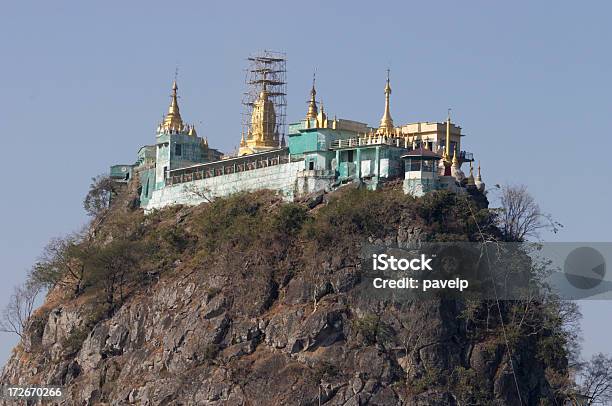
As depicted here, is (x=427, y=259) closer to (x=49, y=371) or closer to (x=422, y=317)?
(x=422, y=317)

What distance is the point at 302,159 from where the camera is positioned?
12912cm

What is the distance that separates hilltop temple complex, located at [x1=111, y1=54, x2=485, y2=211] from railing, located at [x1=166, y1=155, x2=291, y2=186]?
0.07 m

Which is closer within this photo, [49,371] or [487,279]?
[487,279]

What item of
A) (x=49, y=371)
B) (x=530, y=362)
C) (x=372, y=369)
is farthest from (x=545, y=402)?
(x=49, y=371)

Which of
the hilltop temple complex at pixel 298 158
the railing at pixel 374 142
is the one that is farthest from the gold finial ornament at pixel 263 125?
the railing at pixel 374 142

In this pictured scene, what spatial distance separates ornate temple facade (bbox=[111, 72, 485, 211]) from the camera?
124812mm

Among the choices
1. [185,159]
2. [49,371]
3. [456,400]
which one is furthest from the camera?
[185,159]

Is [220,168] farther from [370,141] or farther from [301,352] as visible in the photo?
[301,352]

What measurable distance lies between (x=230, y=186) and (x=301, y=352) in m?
21.8

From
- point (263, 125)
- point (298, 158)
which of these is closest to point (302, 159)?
point (298, 158)

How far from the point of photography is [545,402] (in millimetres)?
116688

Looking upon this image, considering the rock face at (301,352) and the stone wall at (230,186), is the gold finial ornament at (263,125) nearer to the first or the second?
the stone wall at (230,186)

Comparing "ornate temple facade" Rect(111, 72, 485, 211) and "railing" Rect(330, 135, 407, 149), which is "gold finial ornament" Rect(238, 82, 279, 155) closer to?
"ornate temple facade" Rect(111, 72, 485, 211)

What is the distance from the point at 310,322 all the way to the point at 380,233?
26.7ft
